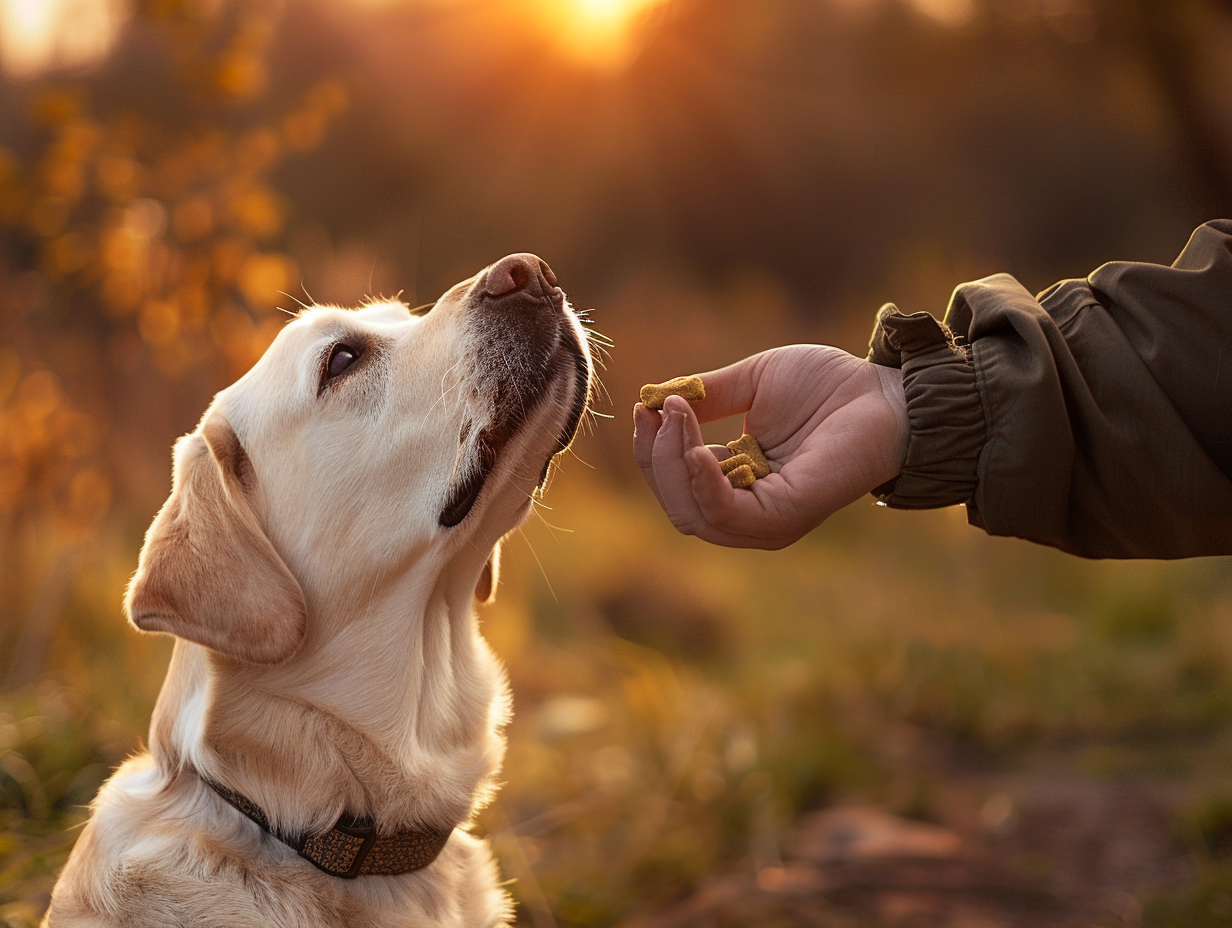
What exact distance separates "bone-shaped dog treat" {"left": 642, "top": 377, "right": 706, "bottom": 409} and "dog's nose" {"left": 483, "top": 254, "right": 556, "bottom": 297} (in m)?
0.43

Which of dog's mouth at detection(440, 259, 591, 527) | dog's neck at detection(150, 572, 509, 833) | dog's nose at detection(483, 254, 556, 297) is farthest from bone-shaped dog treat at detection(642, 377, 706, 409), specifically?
dog's neck at detection(150, 572, 509, 833)

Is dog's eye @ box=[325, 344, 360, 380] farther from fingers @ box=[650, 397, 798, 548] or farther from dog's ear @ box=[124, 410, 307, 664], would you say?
fingers @ box=[650, 397, 798, 548]

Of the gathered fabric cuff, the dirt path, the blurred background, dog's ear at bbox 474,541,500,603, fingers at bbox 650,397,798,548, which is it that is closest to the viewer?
fingers at bbox 650,397,798,548

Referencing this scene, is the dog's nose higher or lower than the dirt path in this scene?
higher

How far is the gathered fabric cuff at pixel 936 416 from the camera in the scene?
2.09 metres

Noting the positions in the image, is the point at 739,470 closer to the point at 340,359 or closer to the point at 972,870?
the point at 340,359

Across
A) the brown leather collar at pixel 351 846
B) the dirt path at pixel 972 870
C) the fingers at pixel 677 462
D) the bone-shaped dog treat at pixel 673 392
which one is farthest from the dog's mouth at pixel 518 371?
the dirt path at pixel 972 870

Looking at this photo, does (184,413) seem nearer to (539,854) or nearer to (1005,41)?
(539,854)

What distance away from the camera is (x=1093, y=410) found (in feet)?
6.63

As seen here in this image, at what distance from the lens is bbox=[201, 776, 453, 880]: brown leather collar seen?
2.04 meters

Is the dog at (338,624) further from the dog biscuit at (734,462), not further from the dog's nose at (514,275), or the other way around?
the dog biscuit at (734,462)

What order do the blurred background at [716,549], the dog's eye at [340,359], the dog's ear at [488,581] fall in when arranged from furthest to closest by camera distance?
1. the blurred background at [716,549]
2. the dog's ear at [488,581]
3. the dog's eye at [340,359]

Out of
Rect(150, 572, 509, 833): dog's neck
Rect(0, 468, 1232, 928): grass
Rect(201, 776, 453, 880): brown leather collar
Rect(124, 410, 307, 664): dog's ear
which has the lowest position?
Rect(0, 468, 1232, 928): grass

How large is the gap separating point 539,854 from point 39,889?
1.85 metres
